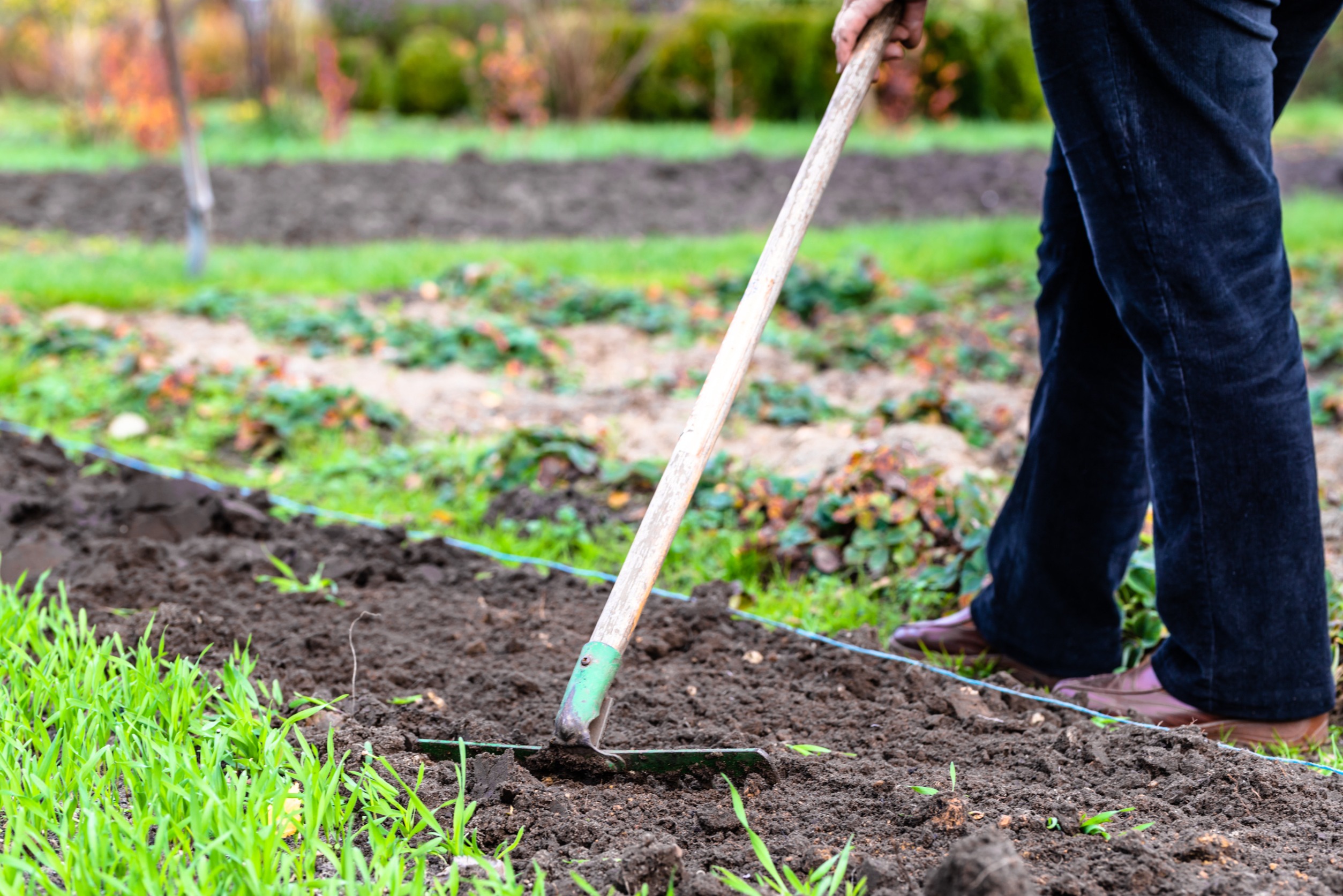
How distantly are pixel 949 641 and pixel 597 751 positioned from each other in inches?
37.5

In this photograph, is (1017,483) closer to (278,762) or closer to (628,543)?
(628,543)

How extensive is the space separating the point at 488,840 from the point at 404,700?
51 centimetres

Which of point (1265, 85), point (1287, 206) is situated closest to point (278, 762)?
point (1265, 85)

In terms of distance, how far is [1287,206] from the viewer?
7.60 meters

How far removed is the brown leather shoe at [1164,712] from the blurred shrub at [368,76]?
1441cm

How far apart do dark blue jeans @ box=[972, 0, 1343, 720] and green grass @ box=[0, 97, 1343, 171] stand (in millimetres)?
7697

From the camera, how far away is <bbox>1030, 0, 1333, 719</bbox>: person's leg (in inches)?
68.6

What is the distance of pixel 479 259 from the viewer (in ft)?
19.3

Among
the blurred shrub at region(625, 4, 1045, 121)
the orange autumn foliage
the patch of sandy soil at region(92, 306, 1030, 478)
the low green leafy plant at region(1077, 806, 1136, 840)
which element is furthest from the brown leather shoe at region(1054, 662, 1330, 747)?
the blurred shrub at region(625, 4, 1045, 121)

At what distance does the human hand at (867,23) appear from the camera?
6.66 feet

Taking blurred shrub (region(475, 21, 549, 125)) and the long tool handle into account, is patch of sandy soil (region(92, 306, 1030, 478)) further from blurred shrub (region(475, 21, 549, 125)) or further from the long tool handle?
blurred shrub (region(475, 21, 549, 125))

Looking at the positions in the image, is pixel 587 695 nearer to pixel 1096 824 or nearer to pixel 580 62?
pixel 1096 824

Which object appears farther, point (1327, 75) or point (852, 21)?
point (1327, 75)

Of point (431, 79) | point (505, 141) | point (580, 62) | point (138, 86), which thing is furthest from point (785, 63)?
point (138, 86)
